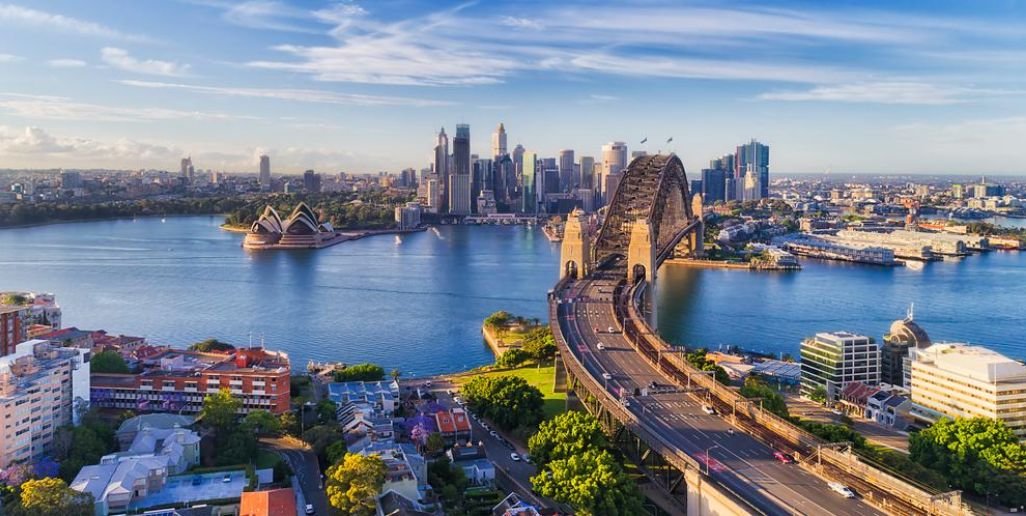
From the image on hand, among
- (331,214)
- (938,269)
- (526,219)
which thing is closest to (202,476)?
(938,269)

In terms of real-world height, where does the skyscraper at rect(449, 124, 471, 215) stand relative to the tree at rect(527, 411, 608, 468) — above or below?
above

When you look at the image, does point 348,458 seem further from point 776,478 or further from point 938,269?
point 938,269

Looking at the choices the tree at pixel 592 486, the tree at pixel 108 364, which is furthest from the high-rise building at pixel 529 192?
the tree at pixel 592 486

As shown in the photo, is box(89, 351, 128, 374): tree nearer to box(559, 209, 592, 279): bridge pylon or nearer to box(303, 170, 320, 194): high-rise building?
box(559, 209, 592, 279): bridge pylon

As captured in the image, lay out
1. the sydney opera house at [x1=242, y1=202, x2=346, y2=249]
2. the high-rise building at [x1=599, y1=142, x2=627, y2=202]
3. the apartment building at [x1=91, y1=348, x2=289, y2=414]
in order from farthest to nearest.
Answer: the high-rise building at [x1=599, y1=142, x2=627, y2=202] → the sydney opera house at [x1=242, y1=202, x2=346, y2=249] → the apartment building at [x1=91, y1=348, x2=289, y2=414]

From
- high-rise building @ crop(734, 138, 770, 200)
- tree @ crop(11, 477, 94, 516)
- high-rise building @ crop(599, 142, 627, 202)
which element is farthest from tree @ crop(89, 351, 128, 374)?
high-rise building @ crop(734, 138, 770, 200)

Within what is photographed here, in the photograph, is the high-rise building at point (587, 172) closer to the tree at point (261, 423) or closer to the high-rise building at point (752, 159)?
the high-rise building at point (752, 159)
